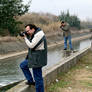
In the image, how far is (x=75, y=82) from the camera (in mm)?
7789

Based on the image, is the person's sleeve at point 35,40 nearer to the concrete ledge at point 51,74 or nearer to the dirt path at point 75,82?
the concrete ledge at point 51,74

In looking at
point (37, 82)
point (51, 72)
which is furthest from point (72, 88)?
point (37, 82)

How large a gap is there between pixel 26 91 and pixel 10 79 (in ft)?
15.4

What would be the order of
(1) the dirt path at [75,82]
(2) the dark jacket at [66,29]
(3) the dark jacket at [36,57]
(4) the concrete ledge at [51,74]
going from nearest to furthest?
(3) the dark jacket at [36,57], (4) the concrete ledge at [51,74], (1) the dirt path at [75,82], (2) the dark jacket at [66,29]

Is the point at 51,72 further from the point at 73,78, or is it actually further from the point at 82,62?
the point at 82,62

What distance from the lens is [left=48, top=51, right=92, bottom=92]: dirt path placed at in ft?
22.8

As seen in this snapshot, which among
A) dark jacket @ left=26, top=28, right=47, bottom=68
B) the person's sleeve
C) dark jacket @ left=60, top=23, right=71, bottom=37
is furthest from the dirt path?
dark jacket @ left=60, top=23, right=71, bottom=37

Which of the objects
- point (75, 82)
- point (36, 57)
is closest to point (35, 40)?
point (36, 57)

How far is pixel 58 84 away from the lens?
7414 mm

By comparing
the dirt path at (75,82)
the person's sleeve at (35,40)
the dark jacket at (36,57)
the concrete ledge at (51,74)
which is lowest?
the dirt path at (75,82)

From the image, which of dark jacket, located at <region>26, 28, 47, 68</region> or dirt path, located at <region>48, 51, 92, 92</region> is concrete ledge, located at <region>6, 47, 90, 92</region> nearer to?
dirt path, located at <region>48, 51, 92, 92</region>

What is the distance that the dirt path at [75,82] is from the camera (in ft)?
22.8

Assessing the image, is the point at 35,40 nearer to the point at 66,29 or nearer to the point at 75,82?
the point at 75,82

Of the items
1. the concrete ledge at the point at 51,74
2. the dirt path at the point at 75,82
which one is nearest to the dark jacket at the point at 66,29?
the concrete ledge at the point at 51,74
